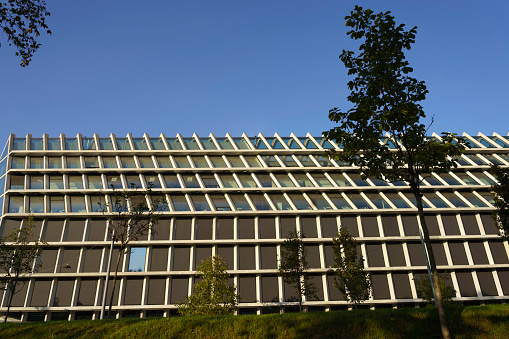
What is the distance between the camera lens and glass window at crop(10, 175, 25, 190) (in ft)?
151

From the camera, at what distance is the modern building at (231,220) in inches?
1642

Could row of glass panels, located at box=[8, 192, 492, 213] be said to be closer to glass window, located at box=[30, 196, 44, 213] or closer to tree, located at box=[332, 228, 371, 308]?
glass window, located at box=[30, 196, 44, 213]

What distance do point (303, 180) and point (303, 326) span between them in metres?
35.6

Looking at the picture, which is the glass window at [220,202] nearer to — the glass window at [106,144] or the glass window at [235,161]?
the glass window at [235,161]

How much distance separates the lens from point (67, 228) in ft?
145

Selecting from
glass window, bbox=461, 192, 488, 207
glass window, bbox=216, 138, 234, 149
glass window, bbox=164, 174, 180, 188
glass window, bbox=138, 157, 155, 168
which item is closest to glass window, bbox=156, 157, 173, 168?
glass window, bbox=138, 157, 155, 168

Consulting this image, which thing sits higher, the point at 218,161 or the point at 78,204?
the point at 218,161

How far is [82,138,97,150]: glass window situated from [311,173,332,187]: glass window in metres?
29.4

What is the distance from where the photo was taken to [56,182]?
153ft

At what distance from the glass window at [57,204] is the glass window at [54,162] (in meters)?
4.28

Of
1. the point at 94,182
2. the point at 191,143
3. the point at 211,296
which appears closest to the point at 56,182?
the point at 94,182

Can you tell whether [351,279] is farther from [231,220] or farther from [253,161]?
[253,161]

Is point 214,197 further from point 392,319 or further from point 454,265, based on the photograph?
point 392,319

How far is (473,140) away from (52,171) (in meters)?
58.2
